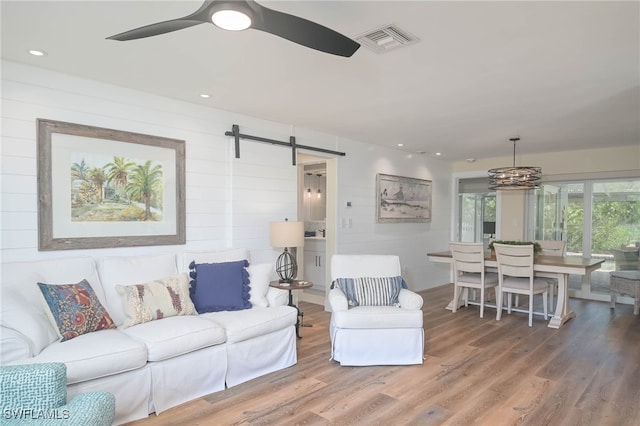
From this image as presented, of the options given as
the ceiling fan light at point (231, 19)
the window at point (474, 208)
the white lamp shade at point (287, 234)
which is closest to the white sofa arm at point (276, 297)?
the white lamp shade at point (287, 234)

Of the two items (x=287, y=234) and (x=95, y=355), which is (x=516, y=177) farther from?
(x=95, y=355)

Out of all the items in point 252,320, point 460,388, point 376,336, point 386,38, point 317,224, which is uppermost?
point 386,38

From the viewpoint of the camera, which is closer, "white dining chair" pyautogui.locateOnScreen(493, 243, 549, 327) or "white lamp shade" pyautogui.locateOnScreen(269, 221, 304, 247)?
"white lamp shade" pyautogui.locateOnScreen(269, 221, 304, 247)

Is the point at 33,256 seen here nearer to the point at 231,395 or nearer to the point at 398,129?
the point at 231,395

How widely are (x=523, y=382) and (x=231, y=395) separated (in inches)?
91.6

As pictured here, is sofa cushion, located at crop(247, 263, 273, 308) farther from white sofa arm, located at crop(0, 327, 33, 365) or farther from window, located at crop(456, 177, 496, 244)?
window, located at crop(456, 177, 496, 244)

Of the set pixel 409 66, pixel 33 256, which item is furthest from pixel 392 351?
pixel 33 256

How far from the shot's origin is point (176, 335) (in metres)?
2.70

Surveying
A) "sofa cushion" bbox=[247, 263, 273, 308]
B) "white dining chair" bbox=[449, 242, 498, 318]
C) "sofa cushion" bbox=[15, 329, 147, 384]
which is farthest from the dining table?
"sofa cushion" bbox=[15, 329, 147, 384]

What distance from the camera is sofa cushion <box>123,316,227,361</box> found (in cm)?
260

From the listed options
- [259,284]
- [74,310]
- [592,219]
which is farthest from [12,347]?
[592,219]

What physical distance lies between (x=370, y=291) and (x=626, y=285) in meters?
4.11

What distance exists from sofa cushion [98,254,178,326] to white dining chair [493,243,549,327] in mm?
3909

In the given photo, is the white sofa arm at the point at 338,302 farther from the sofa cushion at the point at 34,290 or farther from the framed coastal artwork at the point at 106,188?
the sofa cushion at the point at 34,290
